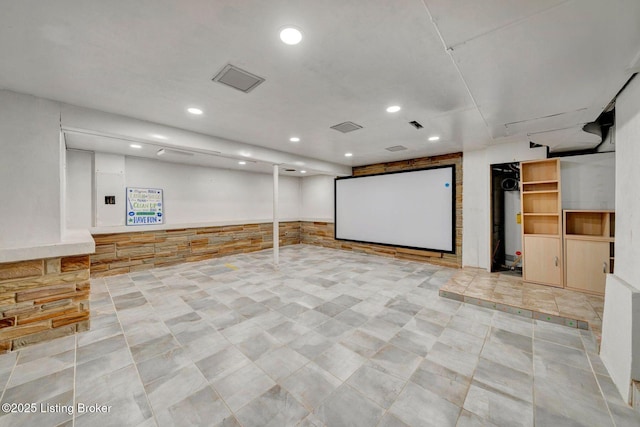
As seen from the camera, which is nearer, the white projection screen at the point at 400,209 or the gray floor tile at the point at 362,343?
the gray floor tile at the point at 362,343

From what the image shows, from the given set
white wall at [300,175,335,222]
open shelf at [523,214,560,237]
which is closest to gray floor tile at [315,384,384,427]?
open shelf at [523,214,560,237]

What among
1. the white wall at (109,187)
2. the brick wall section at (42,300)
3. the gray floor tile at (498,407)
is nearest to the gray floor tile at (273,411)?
the gray floor tile at (498,407)

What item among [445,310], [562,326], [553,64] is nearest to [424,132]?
[553,64]

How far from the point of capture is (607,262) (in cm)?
363

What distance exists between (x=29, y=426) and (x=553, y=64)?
4708mm

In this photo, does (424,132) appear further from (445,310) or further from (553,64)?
(445,310)

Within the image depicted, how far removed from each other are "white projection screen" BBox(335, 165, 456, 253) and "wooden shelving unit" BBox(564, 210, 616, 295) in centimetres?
200

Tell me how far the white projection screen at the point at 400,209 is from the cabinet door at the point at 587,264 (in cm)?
200

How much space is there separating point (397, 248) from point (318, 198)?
3501 mm

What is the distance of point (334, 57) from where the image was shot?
80.1 inches

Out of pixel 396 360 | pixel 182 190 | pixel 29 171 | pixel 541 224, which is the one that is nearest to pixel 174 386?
pixel 396 360

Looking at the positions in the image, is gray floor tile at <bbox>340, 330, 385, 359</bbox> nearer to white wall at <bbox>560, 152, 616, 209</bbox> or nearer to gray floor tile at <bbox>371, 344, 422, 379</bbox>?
gray floor tile at <bbox>371, 344, 422, 379</bbox>

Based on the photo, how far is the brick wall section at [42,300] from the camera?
246 centimetres

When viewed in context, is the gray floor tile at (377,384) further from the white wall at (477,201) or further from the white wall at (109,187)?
the white wall at (109,187)
